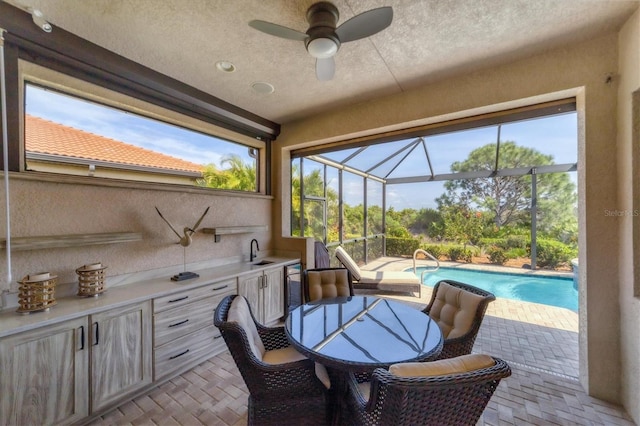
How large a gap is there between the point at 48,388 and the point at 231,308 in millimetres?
1277

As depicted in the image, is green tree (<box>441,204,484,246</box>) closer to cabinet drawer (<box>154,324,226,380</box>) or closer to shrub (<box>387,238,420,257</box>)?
shrub (<box>387,238,420,257</box>)

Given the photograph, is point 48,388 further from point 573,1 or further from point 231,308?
point 573,1

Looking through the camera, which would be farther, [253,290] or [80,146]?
[253,290]

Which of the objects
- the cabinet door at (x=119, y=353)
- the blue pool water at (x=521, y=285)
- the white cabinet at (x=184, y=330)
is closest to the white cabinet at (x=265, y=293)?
the white cabinet at (x=184, y=330)

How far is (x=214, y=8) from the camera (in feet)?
6.04

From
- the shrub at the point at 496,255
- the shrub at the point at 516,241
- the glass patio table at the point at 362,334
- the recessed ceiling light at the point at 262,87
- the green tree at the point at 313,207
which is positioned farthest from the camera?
the shrub at the point at 496,255

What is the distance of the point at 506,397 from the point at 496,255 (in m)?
6.78

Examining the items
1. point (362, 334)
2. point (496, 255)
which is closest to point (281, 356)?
point (362, 334)

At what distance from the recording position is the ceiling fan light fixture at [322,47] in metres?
1.82

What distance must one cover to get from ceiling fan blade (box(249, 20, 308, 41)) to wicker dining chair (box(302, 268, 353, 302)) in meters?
2.19

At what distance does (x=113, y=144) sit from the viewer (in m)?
2.60

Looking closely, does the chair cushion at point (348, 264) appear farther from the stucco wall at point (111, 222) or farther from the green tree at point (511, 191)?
the green tree at point (511, 191)

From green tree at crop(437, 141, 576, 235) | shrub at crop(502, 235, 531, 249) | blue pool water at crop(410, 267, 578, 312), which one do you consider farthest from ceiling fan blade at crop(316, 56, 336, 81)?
shrub at crop(502, 235, 531, 249)

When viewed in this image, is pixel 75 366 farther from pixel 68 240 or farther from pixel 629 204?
pixel 629 204
